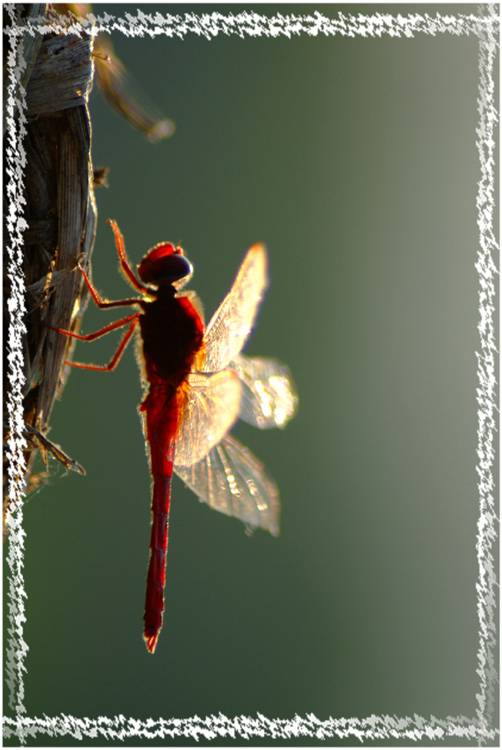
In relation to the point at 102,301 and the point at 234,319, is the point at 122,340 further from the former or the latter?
the point at 234,319

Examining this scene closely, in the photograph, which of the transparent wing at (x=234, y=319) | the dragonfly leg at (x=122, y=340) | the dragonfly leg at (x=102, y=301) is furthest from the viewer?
the transparent wing at (x=234, y=319)

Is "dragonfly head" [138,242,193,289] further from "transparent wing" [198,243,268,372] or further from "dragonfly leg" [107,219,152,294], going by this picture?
"transparent wing" [198,243,268,372]

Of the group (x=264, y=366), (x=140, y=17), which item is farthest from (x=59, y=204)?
(x=264, y=366)

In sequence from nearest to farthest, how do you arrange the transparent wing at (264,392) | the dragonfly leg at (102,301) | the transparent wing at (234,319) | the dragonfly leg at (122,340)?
the dragonfly leg at (102,301), the dragonfly leg at (122,340), the transparent wing at (234,319), the transparent wing at (264,392)

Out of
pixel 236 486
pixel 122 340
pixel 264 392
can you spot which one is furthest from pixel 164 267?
pixel 236 486

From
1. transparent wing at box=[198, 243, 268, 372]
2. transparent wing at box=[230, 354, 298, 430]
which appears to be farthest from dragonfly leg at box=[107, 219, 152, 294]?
transparent wing at box=[230, 354, 298, 430]

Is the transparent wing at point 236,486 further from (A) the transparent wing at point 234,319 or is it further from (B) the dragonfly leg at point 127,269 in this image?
(B) the dragonfly leg at point 127,269

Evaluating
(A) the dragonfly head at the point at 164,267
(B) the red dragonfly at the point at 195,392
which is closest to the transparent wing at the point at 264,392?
(B) the red dragonfly at the point at 195,392

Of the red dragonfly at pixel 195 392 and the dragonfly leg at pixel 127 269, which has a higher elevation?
the dragonfly leg at pixel 127 269
